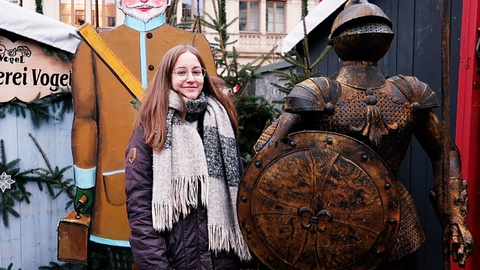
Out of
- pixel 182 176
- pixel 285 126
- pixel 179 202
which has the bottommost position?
pixel 179 202

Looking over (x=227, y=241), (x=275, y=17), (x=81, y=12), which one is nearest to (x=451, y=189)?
(x=227, y=241)

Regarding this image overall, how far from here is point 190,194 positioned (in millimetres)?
2113

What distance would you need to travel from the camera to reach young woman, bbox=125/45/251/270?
6.70 feet

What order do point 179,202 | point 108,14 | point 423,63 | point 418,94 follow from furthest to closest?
point 108,14
point 423,63
point 418,94
point 179,202

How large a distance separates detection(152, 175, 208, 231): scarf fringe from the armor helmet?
920 mm

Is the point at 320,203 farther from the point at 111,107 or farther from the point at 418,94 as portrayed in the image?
the point at 111,107

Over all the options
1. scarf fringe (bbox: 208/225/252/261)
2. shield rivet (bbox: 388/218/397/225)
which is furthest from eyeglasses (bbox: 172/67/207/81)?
shield rivet (bbox: 388/218/397/225)

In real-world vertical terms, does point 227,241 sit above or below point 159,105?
below

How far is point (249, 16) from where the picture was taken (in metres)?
15.6

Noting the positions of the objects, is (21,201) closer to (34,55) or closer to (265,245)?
(34,55)

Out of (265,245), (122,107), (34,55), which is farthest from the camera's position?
(34,55)

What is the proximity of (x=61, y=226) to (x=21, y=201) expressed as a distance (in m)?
0.59

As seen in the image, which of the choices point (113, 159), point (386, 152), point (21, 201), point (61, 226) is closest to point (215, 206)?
point (386, 152)

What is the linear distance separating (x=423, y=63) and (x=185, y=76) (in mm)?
1915
